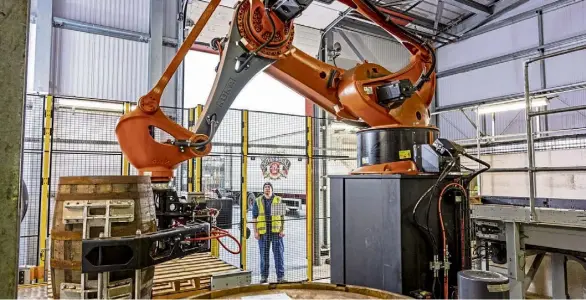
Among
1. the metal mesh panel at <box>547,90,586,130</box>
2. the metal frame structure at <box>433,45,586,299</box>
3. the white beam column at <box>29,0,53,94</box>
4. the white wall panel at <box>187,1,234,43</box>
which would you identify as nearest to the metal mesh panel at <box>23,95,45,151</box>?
the white beam column at <box>29,0,53,94</box>

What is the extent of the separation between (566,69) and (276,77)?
9.66m

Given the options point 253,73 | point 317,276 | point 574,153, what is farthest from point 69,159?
point 574,153

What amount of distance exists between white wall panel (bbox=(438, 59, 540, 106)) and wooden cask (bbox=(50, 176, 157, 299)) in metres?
11.5

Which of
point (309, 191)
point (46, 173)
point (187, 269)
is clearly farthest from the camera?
point (309, 191)

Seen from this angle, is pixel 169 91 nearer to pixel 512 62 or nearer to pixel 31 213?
pixel 31 213

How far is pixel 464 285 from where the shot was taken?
2.21m

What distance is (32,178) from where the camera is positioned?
212 inches

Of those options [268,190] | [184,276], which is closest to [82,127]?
[268,190]

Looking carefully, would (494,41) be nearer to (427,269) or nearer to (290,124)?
(290,124)

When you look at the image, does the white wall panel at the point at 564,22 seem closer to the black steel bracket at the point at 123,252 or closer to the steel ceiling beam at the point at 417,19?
the steel ceiling beam at the point at 417,19

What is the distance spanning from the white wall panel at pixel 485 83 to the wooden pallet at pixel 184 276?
10.7 metres

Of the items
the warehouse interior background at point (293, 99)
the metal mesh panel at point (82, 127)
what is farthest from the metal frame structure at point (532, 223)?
the metal mesh panel at point (82, 127)

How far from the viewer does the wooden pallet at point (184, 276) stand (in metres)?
2.80

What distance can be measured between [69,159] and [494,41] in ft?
38.7
